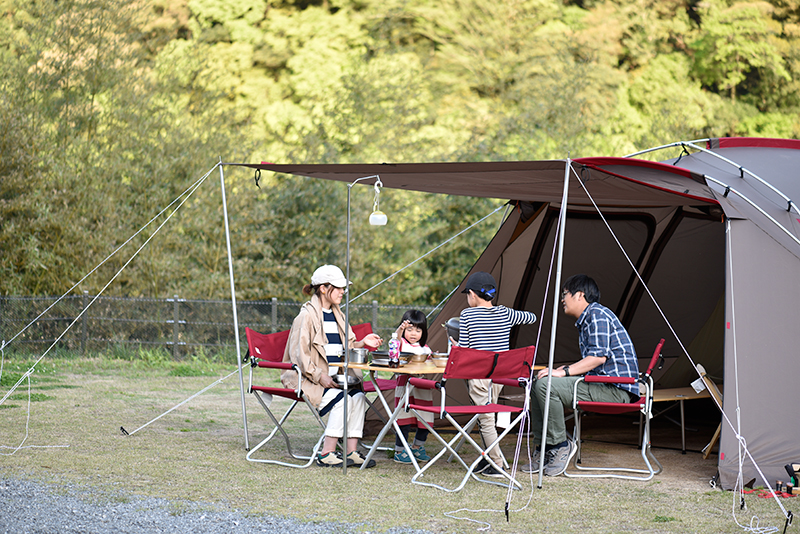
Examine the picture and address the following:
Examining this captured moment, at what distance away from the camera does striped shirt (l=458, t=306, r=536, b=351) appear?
16.5 ft

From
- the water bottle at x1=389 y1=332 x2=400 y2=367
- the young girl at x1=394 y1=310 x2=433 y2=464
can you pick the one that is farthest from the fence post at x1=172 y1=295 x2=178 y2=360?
the water bottle at x1=389 y1=332 x2=400 y2=367

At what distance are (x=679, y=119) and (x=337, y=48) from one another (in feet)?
22.9

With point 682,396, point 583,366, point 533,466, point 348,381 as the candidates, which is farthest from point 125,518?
point 682,396

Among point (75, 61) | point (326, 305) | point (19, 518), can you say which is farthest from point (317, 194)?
point (19, 518)

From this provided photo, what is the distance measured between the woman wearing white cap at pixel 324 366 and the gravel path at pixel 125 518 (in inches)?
43.8

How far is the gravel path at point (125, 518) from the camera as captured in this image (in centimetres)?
370

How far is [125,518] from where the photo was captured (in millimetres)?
3842

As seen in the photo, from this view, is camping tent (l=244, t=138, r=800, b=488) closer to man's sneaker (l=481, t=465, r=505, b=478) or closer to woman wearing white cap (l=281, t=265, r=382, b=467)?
woman wearing white cap (l=281, t=265, r=382, b=467)

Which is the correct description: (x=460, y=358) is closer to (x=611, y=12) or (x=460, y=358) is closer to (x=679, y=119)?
(x=679, y=119)

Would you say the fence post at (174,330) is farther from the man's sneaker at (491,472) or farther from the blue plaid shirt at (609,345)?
the blue plaid shirt at (609,345)

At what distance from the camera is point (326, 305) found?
5211 millimetres

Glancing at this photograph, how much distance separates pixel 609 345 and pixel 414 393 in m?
1.21

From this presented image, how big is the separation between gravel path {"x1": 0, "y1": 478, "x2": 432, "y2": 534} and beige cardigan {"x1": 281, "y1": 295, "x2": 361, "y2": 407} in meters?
1.10

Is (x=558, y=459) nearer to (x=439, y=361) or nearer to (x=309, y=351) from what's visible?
(x=439, y=361)
